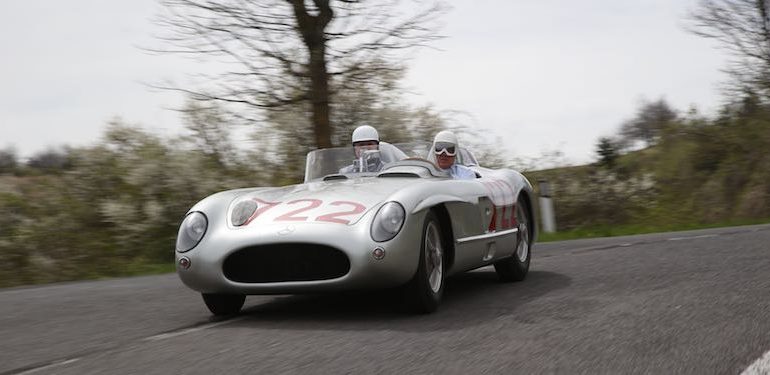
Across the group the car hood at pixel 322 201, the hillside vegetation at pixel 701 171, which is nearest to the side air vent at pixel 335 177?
the car hood at pixel 322 201

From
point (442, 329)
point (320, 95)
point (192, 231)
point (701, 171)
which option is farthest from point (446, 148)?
point (701, 171)

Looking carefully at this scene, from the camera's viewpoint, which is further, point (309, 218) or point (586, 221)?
point (586, 221)

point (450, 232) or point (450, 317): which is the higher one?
point (450, 232)

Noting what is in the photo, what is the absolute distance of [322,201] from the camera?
20.4ft

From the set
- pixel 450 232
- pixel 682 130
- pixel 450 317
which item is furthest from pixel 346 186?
pixel 682 130

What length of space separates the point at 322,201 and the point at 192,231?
0.82 m

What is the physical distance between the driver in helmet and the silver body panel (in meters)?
0.84

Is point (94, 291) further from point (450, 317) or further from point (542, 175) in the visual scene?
point (542, 175)

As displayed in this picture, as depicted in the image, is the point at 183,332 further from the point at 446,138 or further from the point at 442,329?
the point at 446,138

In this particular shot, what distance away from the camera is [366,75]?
16625mm

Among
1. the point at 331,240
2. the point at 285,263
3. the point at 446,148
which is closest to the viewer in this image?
the point at 331,240

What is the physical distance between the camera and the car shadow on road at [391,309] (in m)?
5.74

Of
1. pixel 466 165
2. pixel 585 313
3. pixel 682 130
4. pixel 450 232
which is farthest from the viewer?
pixel 682 130

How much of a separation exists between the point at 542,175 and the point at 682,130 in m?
11.9
